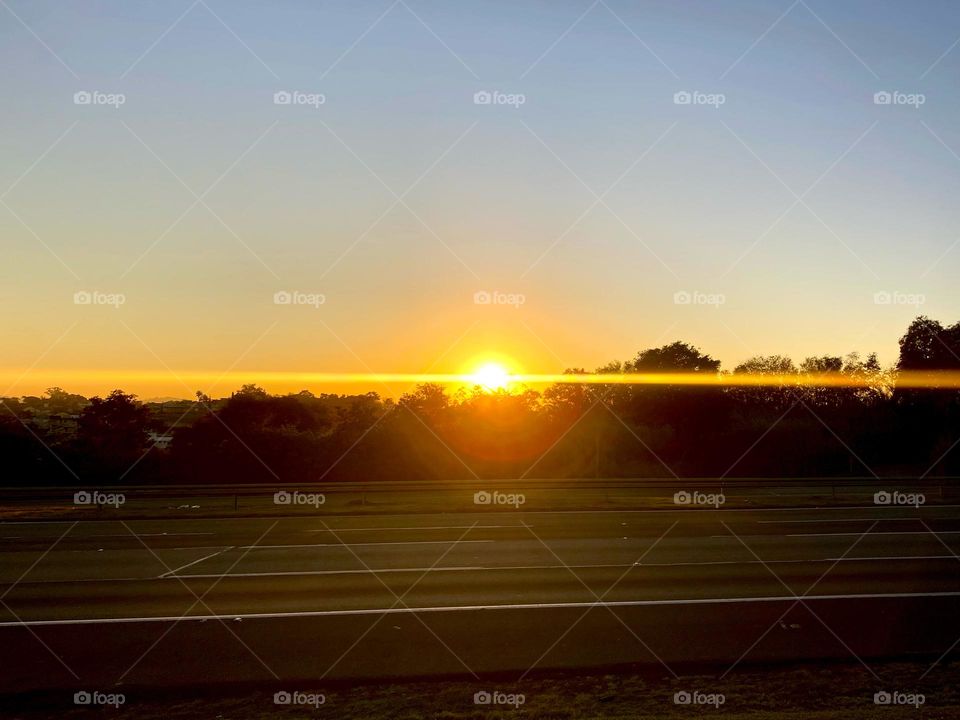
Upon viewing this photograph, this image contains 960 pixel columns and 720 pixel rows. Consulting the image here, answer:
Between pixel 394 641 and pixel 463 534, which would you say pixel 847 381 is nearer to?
pixel 463 534

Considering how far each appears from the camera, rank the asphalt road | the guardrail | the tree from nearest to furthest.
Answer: the asphalt road, the guardrail, the tree

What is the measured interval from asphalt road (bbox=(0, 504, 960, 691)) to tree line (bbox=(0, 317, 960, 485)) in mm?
16147

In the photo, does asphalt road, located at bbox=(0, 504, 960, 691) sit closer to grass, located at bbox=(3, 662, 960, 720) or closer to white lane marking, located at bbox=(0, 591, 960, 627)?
white lane marking, located at bbox=(0, 591, 960, 627)

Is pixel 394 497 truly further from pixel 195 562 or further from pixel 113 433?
pixel 113 433

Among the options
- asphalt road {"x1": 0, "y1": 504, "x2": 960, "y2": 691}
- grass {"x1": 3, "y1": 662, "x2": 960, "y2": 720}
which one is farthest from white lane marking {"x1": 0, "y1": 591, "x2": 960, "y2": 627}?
grass {"x1": 3, "y1": 662, "x2": 960, "y2": 720}

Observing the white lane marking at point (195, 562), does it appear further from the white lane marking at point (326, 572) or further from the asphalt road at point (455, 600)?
the white lane marking at point (326, 572)

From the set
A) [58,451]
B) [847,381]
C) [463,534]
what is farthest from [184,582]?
[847,381]

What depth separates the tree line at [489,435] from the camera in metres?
35.2

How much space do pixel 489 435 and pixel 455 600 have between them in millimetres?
27420

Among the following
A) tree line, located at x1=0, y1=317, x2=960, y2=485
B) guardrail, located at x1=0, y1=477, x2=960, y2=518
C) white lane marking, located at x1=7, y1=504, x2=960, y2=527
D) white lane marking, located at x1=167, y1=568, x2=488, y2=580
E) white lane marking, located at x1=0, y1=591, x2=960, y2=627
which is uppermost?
tree line, located at x1=0, y1=317, x2=960, y2=485

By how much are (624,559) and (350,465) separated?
2304 centimetres

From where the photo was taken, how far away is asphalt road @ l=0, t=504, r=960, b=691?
846 cm

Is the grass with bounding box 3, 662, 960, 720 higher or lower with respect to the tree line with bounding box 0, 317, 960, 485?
lower

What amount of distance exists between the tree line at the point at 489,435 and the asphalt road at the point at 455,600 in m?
16.1
